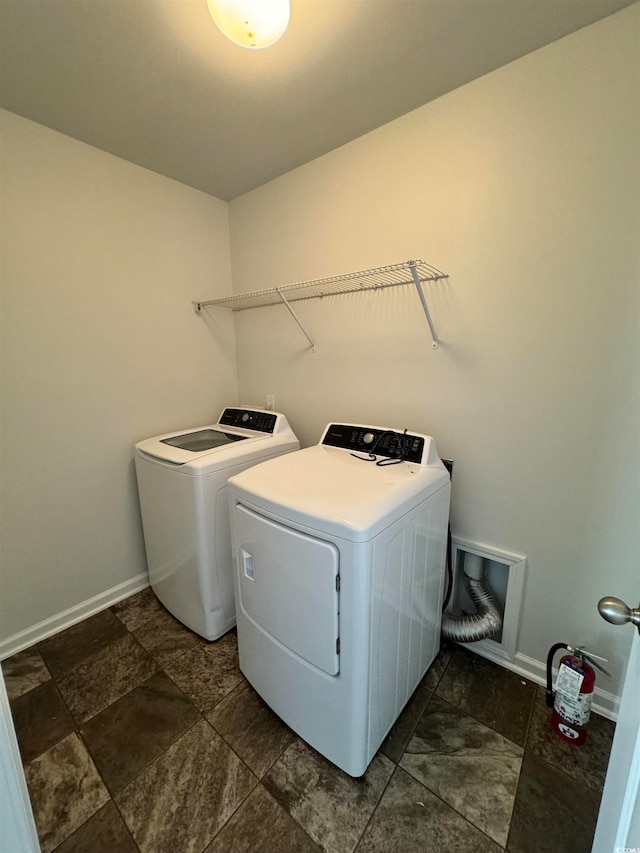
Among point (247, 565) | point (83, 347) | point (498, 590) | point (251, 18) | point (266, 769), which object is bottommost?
point (266, 769)

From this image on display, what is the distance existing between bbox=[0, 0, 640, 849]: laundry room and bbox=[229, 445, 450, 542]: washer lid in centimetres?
44

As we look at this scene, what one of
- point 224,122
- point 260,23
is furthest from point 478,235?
point 224,122

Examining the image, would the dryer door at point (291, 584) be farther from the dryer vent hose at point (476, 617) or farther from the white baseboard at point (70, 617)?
the white baseboard at point (70, 617)

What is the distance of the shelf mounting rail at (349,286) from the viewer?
1450 mm

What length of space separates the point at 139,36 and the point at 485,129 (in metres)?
1.32

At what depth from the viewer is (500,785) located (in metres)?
1.16

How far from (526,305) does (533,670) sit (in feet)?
5.25

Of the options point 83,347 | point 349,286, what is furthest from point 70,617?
point 349,286

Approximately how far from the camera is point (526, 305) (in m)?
1.37

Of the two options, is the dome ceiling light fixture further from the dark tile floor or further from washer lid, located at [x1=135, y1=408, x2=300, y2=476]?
the dark tile floor

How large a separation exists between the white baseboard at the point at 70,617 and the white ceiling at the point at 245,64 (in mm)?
2439

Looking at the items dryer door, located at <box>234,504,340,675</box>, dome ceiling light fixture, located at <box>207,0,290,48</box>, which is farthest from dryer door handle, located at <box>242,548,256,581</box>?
dome ceiling light fixture, located at <box>207,0,290,48</box>

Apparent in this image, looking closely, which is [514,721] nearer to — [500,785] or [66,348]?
[500,785]

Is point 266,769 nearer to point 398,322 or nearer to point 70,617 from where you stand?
point 70,617
